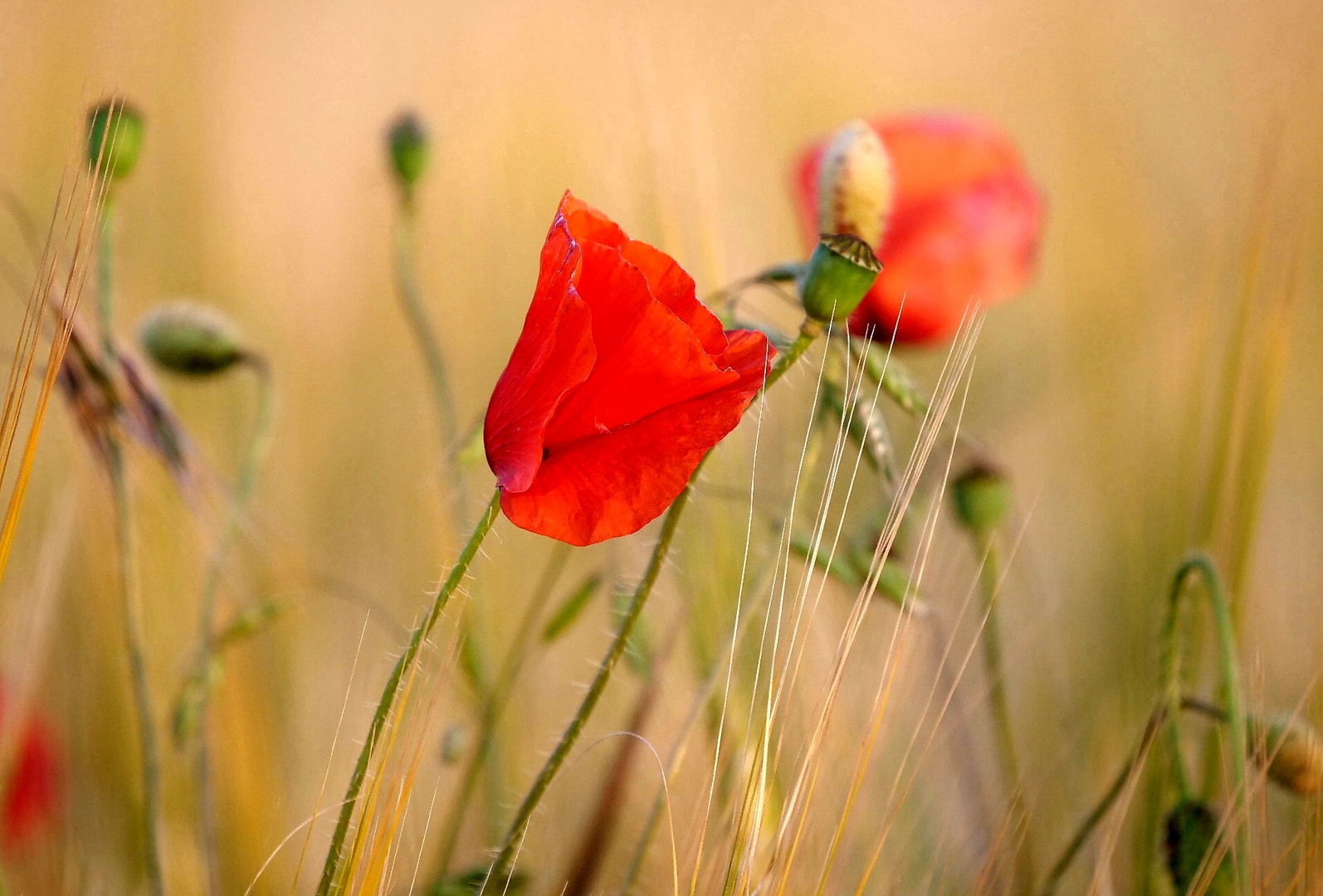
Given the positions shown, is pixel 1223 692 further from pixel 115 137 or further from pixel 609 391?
pixel 115 137

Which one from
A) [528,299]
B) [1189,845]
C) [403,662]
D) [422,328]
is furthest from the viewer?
[528,299]

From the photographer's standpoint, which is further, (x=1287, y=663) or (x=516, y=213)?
(x=516, y=213)

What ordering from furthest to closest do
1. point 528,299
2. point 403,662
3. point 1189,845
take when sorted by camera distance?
point 528,299 → point 1189,845 → point 403,662

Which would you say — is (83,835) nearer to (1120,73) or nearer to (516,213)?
(516,213)

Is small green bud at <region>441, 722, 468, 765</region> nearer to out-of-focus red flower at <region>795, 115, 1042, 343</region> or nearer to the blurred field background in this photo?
the blurred field background

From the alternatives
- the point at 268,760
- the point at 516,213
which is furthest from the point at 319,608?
the point at 516,213

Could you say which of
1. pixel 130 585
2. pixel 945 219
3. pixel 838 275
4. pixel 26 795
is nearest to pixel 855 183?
pixel 838 275

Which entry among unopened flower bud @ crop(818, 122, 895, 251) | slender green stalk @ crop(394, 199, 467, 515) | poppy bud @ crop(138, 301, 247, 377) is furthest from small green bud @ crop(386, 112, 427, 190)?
unopened flower bud @ crop(818, 122, 895, 251)
